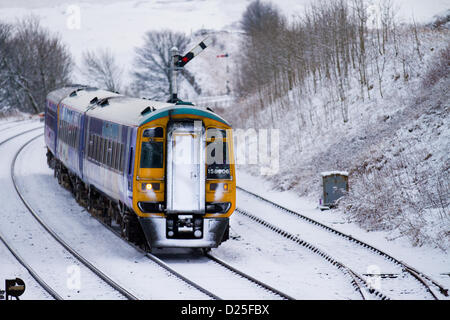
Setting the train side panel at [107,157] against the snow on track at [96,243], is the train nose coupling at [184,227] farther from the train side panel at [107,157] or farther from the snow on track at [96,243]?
the train side panel at [107,157]

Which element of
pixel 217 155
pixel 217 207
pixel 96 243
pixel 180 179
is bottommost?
pixel 96 243

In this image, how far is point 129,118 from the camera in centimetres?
1678

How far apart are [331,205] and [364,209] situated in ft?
6.80

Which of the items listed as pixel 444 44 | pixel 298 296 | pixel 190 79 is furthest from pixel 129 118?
pixel 190 79

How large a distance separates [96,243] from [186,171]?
365cm

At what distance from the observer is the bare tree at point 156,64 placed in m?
68.1

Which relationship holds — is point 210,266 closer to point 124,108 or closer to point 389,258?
point 389,258

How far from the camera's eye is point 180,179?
15156 mm

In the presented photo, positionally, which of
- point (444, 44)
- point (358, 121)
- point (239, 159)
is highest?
point (444, 44)

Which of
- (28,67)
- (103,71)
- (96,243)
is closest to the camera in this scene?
(96,243)

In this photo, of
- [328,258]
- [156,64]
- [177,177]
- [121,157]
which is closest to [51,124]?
[121,157]

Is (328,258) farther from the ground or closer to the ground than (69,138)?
closer to the ground

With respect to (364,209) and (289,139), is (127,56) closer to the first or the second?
(289,139)

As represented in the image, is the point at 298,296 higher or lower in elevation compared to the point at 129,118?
lower
